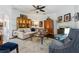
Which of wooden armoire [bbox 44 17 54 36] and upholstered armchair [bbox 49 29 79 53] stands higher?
wooden armoire [bbox 44 17 54 36]

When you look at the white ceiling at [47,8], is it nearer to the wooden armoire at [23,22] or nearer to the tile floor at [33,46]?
the wooden armoire at [23,22]

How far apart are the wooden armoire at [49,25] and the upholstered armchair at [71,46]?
245 mm

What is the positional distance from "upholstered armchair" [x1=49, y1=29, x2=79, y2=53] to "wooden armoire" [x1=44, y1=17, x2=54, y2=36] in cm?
24

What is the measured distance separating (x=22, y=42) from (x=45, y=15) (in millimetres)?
611

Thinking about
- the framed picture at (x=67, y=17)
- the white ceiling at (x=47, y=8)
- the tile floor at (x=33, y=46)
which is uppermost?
the white ceiling at (x=47, y=8)

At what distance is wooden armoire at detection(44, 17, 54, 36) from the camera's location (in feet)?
6.05

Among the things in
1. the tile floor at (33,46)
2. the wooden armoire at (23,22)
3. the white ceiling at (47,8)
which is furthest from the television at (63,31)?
the wooden armoire at (23,22)

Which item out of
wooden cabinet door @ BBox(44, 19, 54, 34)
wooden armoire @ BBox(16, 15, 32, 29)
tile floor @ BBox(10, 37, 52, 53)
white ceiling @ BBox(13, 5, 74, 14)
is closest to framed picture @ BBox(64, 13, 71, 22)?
white ceiling @ BBox(13, 5, 74, 14)

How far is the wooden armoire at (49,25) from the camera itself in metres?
1.84

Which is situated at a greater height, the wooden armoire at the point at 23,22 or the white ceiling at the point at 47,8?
the white ceiling at the point at 47,8

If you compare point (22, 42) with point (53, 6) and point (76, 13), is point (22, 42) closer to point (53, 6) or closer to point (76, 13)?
point (53, 6)

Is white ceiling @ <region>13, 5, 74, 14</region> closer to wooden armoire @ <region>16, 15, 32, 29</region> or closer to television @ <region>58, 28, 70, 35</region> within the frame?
wooden armoire @ <region>16, 15, 32, 29</region>

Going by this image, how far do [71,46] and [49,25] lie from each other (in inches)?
20.3
